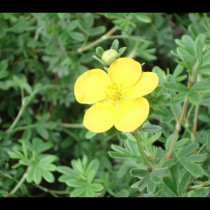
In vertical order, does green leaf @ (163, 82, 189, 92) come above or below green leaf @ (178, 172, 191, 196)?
above

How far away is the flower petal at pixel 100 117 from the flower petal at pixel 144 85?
0.08m

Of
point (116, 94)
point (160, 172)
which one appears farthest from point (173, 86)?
point (160, 172)

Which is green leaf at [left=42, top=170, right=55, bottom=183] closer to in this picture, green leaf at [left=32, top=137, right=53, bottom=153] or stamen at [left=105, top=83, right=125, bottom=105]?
green leaf at [left=32, top=137, right=53, bottom=153]

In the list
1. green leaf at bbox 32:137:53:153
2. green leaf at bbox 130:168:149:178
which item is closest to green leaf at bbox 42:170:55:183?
green leaf at bbox 32:137:53:153

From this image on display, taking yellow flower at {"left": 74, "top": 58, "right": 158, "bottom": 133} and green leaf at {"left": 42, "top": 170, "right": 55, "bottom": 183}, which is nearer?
yellow flower at {"left": 74, "top": 58, "right": 158, "bottom": 133}

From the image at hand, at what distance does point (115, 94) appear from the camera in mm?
1165

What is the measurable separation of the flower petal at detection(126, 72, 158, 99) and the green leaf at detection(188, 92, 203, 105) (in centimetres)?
17

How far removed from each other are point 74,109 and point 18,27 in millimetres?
668

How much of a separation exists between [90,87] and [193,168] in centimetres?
45

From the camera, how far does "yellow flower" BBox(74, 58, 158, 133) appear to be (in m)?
1.08

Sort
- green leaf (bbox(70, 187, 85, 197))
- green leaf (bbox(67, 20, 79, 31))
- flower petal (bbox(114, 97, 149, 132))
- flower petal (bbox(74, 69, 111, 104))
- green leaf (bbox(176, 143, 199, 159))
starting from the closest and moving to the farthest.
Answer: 1. flower petal (bbox(114, 97, 149, 132))
2. flower petal (bbox(74, 69, 111, 104))
3. green leaf (bbox(176, 143, 199, 159))
4. green leaf (bbox(70, 187, 85, 197))
5. green leaf (bbox(67, 20, 79, 31))

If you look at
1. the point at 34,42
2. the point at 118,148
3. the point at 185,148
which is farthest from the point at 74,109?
the point at 185,148

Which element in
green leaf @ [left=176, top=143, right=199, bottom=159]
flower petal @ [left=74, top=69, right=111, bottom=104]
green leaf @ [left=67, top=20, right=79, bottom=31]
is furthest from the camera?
green leaf @ [left=67, top=20, right=79, bottom=31]

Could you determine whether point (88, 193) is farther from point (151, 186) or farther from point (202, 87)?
point (202, 87)
